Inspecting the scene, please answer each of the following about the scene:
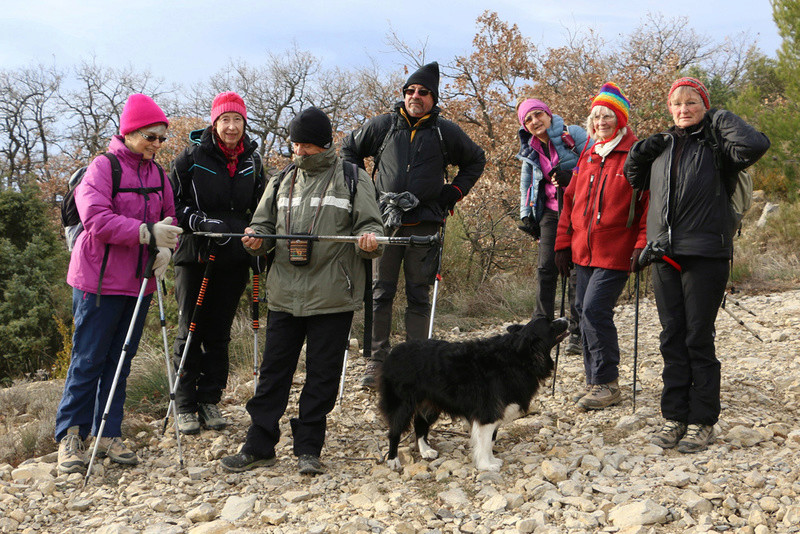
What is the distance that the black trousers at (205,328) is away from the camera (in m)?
4.65

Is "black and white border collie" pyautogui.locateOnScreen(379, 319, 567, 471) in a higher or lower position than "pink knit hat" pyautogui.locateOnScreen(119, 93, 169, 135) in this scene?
lower

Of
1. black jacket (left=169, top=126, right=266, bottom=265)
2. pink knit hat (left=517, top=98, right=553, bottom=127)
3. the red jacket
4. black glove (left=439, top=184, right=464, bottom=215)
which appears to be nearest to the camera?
black jacket (left=169, top=126, right=266, bottom=265)

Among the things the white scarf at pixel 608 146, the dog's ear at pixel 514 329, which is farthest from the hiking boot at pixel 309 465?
the white scarf at pixel 608 146

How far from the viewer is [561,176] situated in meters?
5.46

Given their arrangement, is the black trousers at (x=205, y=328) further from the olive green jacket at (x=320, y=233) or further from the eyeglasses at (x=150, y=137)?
the eyeglasses at (x=150, y=137)

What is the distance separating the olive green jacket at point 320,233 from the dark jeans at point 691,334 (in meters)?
1.90

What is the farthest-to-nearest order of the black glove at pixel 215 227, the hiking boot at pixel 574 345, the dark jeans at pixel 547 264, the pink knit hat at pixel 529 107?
the hiking boot at pixel 574 345
the dark jeans at pixel 547 264
the pink knit hat at pixel 529 107
the black glove at pixel 215 227

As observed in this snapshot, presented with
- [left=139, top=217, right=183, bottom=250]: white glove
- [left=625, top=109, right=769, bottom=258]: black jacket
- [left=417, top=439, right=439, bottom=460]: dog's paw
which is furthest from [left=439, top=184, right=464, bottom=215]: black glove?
[left=139, top=217, right=183, bottom=250]: white glove

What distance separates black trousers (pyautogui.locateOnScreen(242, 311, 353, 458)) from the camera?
157 inches

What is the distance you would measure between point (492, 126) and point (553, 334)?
9493 millimetres

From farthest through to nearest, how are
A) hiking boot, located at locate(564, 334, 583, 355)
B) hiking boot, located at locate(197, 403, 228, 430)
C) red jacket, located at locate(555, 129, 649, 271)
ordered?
hiking boot, located at locate(564, 334, 583, 355)
hiking boot, located at locate(197, 403, 228, 430)
red jacket, located at locate(555, 129, 649, 271)

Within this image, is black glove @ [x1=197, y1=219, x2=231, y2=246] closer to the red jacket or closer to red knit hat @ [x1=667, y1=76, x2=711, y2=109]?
the red jacket

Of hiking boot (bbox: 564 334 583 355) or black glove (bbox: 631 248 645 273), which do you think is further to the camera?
hiking boot (bbox: 564 334 583 355)

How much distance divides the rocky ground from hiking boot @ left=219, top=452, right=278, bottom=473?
0.19 ft
